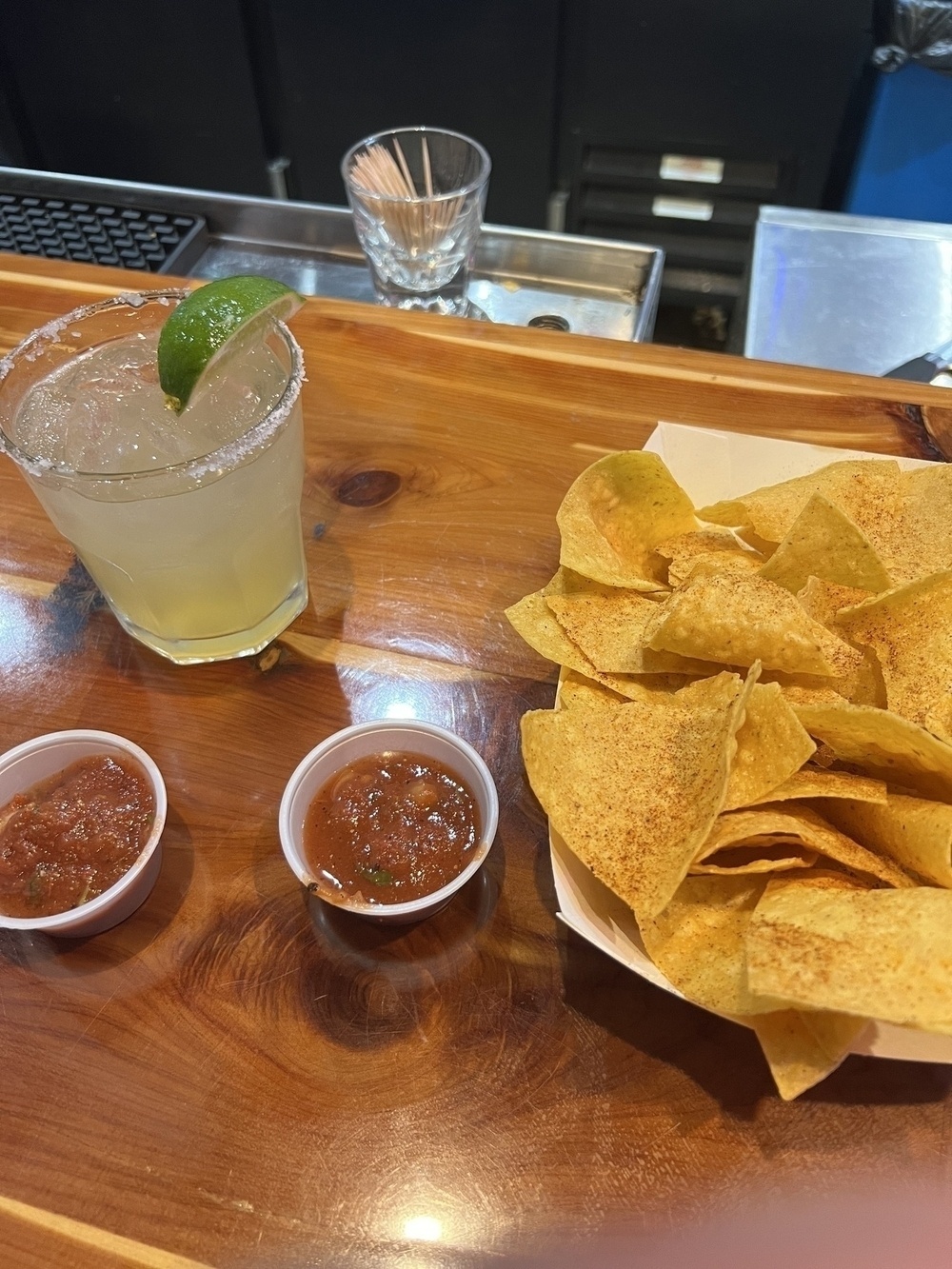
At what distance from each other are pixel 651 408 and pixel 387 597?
21.9 inches

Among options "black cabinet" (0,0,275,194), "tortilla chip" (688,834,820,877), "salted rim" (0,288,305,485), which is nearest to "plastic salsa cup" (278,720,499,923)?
"tortilla chip" (688,834,820,877)

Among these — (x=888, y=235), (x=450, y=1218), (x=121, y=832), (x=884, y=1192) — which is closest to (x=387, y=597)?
(x=121, y=832)

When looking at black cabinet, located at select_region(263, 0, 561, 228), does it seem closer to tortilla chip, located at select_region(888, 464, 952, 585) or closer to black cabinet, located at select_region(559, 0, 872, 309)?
black cabinet, located at select_region(559, 0, 872, 309)

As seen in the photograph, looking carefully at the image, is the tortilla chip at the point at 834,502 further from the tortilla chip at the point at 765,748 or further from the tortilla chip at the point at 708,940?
the tortilla chip at the point at 708,940

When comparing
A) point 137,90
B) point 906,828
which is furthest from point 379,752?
point 137,90

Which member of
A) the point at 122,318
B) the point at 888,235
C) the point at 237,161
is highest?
the point at 122,318

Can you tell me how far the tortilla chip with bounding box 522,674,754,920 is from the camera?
88 centimetres

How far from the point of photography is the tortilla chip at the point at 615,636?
→ 3.50 feet

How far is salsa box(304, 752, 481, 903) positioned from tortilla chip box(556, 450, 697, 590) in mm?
308

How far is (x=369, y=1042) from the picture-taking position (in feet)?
3.11

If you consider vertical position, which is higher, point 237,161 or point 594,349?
point 594,349

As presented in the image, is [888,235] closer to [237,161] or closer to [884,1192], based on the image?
[237,161]

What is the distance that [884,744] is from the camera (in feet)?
3.05

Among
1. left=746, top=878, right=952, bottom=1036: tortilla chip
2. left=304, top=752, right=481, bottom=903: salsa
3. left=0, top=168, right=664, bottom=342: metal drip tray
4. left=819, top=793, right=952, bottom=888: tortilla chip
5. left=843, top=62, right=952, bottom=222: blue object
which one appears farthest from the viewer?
left=843, top=62, right=952, bottom=222: blue object
